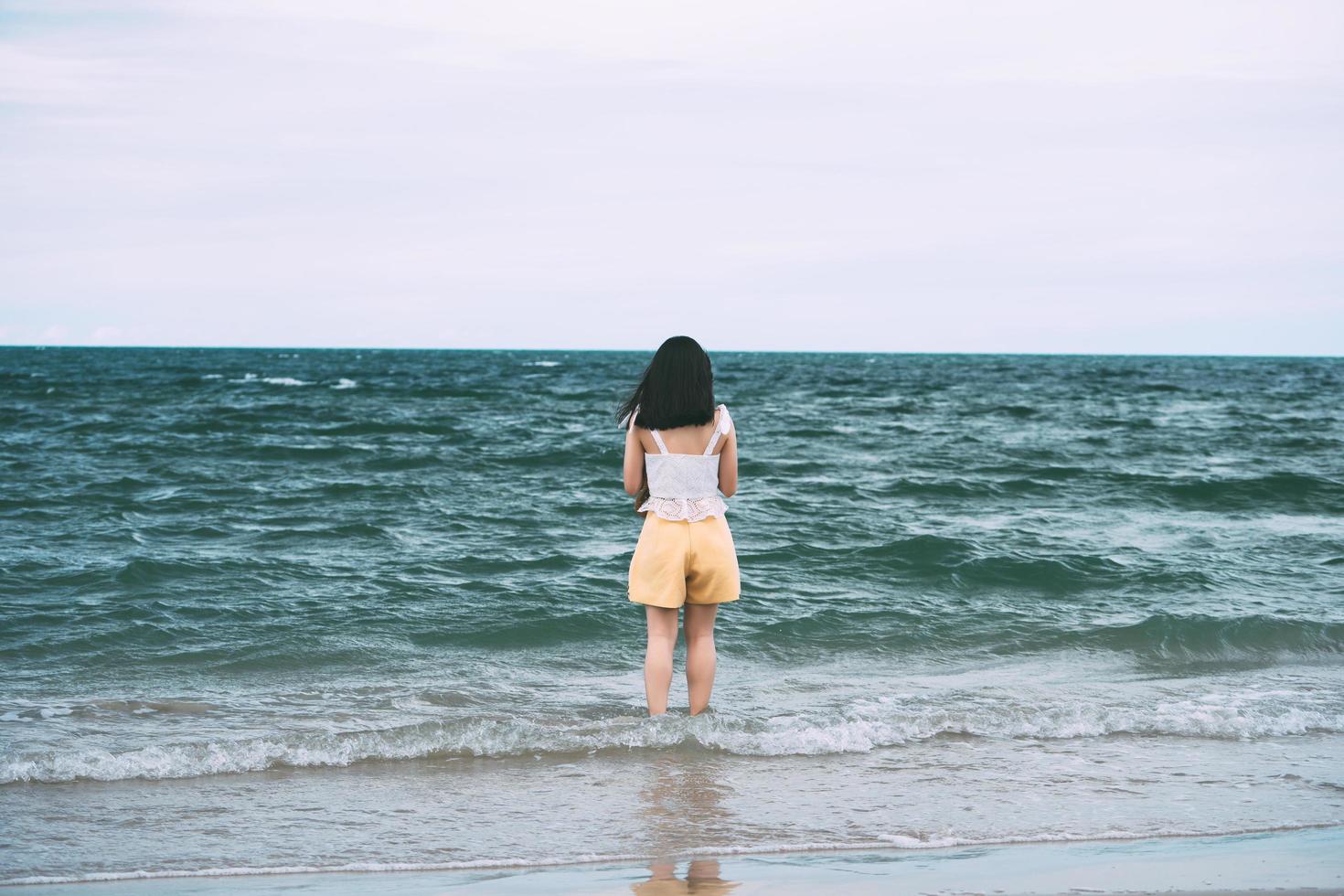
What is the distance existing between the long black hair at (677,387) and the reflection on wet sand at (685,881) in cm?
180

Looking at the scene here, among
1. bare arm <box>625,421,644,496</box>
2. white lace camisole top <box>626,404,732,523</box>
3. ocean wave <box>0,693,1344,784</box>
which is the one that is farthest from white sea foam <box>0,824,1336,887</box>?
bare arm <box>625,421,644,496</box>

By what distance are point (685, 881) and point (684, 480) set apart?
181 centimetres

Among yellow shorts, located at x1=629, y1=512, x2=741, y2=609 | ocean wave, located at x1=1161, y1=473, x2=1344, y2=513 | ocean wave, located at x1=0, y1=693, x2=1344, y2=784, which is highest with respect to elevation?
yellow shorts, located at x1=629, y1=512, x2=741, y2=609

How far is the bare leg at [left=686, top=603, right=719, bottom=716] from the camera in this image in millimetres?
4911

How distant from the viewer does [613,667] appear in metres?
6.44

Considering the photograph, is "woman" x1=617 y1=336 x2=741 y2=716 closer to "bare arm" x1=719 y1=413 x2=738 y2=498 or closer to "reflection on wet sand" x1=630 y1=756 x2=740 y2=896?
"bare arm" x1=719 y1=413 x2=738 y2=498

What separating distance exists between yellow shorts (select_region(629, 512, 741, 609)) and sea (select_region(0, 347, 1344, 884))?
57cm

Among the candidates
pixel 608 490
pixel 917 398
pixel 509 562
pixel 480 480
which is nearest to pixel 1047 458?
pixel 608 490

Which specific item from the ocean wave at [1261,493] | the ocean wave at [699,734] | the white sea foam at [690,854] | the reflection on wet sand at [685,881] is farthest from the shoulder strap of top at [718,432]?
the ocean wave at [1261,493]

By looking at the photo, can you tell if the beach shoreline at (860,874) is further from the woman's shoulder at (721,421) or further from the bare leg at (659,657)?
the woman's shoulder at (721,421)

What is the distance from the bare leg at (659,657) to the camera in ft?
15.9

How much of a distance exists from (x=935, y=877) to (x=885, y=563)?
5.90 meters

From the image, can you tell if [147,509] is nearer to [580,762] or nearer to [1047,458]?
[580,762]

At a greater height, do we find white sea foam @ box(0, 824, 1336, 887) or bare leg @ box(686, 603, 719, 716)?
bare leg @ box(686, 603, 719, 716)
